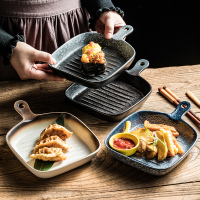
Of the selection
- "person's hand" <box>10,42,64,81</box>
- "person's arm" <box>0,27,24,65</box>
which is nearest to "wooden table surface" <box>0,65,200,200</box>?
"person's hand" <box>10,42,64,81</box>

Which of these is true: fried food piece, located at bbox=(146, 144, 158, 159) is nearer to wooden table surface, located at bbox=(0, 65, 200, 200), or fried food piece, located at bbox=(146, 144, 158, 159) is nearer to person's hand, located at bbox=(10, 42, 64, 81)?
wooden table surface, located at bbox=(0, 65, 200, 200)

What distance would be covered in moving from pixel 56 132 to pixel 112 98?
0.53m

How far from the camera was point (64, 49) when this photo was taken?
2.26 metres

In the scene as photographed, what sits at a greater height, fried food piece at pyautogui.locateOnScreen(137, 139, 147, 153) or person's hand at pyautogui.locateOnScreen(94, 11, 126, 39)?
person's hand at pyautogui.locateOnScreen(94, 11, 126, 39)

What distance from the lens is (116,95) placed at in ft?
7.11

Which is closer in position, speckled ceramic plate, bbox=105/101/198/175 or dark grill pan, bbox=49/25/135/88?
speckled ceramic plate, bbox=105/101/198/175

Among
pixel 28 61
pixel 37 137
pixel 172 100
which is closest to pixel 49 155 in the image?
pixel 37 137

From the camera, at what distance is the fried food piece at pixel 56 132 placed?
5.82ft

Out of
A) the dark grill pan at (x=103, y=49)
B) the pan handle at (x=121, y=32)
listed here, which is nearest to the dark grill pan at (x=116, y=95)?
the dark grill pan at (x=103, y=49)

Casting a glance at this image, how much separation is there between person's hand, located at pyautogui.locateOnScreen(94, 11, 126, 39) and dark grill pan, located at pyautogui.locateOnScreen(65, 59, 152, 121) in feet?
1.11

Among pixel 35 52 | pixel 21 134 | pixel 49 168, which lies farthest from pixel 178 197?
pixel 35 52

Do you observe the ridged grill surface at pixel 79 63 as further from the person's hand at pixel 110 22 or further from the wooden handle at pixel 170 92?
the wooden handle at pixel 170 92

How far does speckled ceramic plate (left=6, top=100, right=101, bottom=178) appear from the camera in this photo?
5.27 ft

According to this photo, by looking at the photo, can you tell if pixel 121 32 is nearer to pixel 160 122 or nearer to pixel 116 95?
pixel 116 95
